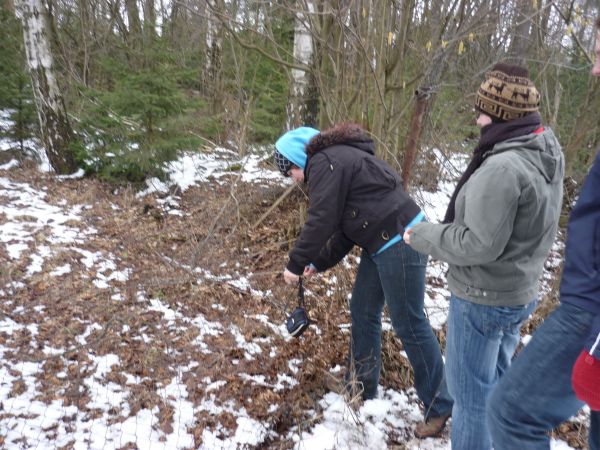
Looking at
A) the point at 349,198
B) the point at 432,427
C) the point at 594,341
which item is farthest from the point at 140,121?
the point at 594,341

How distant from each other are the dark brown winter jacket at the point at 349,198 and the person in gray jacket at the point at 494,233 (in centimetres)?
40

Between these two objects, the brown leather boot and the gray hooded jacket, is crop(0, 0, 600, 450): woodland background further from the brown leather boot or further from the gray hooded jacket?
the gray hooded jacket

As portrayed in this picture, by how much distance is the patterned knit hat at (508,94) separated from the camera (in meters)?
1.80

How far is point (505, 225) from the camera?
175 centimetres

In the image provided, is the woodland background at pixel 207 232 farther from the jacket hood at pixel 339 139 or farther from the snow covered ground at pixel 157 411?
the jacket hood at pixel 339 139

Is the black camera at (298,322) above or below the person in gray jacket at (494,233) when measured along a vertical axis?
below

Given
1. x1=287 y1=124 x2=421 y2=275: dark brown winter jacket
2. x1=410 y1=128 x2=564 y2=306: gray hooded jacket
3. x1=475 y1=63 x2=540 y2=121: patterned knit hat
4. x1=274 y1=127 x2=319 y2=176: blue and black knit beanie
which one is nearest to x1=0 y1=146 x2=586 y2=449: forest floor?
x1=287 y1=124 x2=421 y2=275: dark brown winter jacket

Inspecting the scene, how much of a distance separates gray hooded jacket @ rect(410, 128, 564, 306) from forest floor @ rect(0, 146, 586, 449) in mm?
1369

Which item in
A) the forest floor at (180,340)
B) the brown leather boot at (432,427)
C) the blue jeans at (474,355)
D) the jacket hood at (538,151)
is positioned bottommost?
the forest floor at (180,340)

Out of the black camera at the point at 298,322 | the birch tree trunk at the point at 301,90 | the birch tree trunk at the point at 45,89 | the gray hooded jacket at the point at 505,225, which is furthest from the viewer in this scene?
the birch tree trunk at the point at 45,89

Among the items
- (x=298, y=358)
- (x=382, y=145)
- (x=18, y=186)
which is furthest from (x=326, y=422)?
(x=18, y=186)

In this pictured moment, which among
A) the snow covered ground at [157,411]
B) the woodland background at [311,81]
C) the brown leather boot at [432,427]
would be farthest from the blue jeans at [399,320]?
the woodland background at [311,81]

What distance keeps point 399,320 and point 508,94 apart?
4.43 ft

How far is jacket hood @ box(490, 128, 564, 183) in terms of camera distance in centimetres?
179
